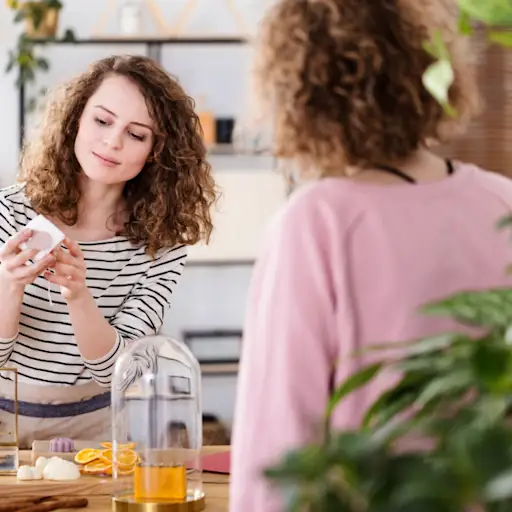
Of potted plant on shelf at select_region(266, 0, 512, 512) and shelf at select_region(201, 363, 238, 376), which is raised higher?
potted plant on shelf at select_region(266, 0, 512, 512)

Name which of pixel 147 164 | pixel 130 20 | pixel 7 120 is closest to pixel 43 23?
pixel 130 20

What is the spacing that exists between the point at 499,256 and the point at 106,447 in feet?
3.65

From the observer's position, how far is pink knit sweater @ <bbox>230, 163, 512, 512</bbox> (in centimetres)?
125

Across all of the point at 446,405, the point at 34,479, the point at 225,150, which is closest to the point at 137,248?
the point at 34,479

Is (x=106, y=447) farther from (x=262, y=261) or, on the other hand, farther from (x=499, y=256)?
(x=499, y=256)

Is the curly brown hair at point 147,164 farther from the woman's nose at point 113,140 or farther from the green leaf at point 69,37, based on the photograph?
the green leaf at point 69,37

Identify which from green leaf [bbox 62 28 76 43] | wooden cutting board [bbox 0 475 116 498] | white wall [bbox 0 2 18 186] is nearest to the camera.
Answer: wooden cutting board [bbox 0 475 116 498]

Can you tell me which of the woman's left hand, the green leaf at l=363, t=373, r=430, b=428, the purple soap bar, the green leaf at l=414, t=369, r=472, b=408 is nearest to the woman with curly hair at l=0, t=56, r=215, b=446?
the woman's left hand

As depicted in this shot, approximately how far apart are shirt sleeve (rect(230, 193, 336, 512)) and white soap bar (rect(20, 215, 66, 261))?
0.98 metres

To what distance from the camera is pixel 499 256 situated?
1288 millimetres

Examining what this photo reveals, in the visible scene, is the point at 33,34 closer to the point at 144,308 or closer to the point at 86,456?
the point at 144,308

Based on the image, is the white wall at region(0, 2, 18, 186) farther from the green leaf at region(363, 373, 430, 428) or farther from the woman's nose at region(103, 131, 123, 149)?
the green leaf at region(363, 373, 430, 428)

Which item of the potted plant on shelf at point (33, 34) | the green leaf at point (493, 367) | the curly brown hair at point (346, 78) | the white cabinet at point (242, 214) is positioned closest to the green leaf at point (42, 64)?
the potted plant on shelf at point (33, 34)

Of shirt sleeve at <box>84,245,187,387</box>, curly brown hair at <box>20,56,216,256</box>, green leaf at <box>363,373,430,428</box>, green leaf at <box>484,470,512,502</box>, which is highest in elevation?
curly brown hair at <box>20,56,216,256</box>
